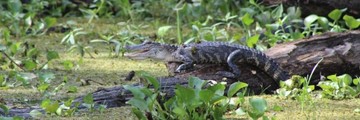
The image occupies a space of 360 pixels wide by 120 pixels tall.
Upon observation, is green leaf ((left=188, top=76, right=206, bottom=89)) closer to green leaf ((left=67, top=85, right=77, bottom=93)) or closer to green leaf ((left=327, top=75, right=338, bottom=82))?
green leaf ((left=327, top=75, right=338, bottom=82))

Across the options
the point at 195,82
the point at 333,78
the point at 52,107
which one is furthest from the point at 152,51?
the point at 195,82

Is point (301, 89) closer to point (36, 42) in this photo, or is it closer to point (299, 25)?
point (299, 25)

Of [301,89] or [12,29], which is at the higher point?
[12,29]

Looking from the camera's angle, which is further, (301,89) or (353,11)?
(353,11)

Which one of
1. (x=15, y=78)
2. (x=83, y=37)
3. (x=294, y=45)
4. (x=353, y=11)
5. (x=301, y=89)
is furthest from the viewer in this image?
(x=83, y=37)

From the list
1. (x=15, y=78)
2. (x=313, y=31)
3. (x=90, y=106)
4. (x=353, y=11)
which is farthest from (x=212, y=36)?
(x=90, y=106)

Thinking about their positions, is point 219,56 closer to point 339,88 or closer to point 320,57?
point 320,57

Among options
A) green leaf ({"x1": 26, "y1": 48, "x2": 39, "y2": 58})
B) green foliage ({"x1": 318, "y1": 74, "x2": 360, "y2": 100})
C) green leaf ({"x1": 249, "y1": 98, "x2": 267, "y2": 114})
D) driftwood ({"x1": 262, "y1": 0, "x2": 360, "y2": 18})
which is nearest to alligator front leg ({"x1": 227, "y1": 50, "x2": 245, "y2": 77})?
green foliage ({"x1": 318, "y1": 74, "x2": 360, "y2": 100})
